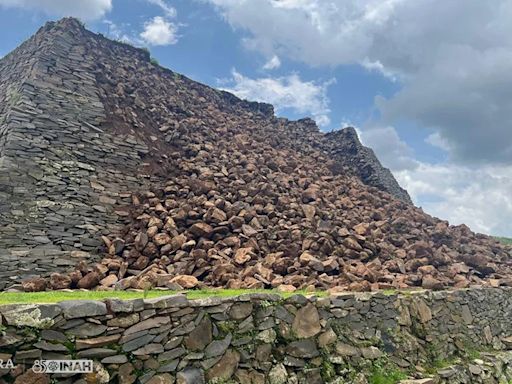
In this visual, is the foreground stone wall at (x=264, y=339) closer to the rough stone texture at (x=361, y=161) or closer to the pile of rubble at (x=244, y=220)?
the pile of rubble at (x=244, y=220)

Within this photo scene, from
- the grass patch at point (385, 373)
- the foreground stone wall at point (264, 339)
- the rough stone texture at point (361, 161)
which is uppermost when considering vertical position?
the rough stone texture at point (361, 161)

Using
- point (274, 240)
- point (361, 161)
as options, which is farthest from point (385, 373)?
point (361, 161)

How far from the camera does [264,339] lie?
21.6 ft

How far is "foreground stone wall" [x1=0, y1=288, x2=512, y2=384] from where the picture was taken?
191 inches

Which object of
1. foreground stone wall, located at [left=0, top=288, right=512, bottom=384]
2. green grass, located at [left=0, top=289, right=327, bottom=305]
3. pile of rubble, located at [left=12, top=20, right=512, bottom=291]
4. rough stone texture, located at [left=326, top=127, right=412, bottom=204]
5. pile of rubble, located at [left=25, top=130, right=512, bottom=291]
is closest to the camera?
foreground stone wall, located at [left=0, top=288, right=512, bottom=384]

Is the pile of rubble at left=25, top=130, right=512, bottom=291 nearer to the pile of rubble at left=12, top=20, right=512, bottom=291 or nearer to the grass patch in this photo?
the pile of rubble at left=12, top=20, right=512, bottom=291

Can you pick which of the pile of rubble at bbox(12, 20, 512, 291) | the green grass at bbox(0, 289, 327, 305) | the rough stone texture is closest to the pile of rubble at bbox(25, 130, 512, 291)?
the pile of rubble at bbox(12, 20, 512, 291)

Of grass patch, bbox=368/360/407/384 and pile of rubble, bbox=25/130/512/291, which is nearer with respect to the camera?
grass patch, bbox=368/360/407/384

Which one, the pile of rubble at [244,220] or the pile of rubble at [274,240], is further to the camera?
the pile of rubble at [244,220]

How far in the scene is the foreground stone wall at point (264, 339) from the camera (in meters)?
4.86

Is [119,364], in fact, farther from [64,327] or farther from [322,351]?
[322,351]

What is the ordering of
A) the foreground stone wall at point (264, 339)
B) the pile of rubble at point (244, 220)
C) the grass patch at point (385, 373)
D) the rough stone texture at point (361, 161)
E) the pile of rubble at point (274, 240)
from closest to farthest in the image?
the foreground stone wall at point (264, 339) < the grass patch at point (385, 373) < the pile of rubble at point (274, 240) < the pile of rubble at point (244, 220) < the rough stone texture at point (361, 161)

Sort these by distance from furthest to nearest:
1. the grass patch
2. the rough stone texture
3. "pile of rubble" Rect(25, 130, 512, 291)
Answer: the rough stone texture < "pile of rubble" Rect(25, 130, 512, 291) < the grass patch

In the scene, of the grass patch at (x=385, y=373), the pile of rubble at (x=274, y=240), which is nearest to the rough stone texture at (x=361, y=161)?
the pile of rubble at (x=274, y=240)
